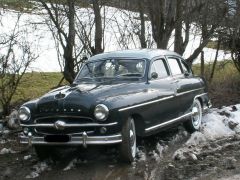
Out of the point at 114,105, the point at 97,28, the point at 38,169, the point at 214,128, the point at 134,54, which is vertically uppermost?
the point at 97,28

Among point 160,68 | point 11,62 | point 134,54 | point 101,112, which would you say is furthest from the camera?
point 11,62

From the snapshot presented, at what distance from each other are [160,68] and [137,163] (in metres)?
2.30

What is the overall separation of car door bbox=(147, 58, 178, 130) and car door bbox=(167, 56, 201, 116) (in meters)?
0.24

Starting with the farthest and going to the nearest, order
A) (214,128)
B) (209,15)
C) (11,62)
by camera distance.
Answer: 1. (209,15)
2. (11,62)
3. (214,128)

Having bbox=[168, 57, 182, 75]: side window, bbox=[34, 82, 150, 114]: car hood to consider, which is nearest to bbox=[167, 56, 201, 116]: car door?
bbox=[168, 57, 182, 75]: side window

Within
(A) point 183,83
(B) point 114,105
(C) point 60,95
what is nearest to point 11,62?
(A) point 183,83

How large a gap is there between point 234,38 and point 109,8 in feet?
14.6

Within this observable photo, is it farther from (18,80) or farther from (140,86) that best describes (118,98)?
(18,80)

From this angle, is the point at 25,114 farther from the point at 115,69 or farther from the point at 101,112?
the point at 115,69

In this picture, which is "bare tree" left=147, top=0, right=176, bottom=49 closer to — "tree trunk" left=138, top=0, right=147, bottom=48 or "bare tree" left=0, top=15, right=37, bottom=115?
"tree trunk" left=138, top=0, right=147, bottom=48

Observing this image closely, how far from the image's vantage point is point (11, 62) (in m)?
13.0

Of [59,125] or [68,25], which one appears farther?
[68,25]

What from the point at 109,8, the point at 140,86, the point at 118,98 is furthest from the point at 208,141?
the point at 109,8

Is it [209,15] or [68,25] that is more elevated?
[209,15]
